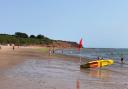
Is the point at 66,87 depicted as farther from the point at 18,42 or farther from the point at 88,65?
the point at 18,42

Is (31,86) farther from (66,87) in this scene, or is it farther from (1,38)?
(1,38)

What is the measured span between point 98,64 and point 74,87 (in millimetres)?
16948

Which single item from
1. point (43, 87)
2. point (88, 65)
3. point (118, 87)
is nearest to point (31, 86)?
point (43, 87)

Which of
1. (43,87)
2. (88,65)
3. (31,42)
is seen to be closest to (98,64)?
(88,65)

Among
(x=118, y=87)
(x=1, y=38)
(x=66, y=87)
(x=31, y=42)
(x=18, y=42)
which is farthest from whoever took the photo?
(x=31, y=42)

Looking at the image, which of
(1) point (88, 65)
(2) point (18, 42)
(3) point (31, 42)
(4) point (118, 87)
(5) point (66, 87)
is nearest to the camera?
(5) point (66, 87)

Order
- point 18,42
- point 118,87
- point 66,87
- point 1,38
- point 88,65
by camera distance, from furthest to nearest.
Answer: point 18,42
point 1,38
point 88,65
point 118,87
point 66,87

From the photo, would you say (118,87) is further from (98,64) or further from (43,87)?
(98,64)

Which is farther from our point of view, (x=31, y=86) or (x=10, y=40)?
(x=10, y=40)

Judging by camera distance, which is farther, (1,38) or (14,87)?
(1,38)

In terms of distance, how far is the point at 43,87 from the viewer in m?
16.2

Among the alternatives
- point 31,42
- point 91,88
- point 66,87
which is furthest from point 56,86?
point 31,42

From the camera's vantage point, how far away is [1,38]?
149250mm

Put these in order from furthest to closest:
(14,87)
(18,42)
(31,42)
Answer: (31,42)
(18,42)
(14,87)
